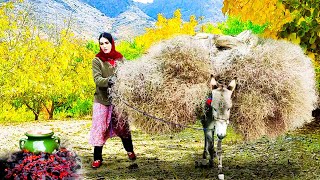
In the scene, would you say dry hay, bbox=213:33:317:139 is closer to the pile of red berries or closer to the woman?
the woman

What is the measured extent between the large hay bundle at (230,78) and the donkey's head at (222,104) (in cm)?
22

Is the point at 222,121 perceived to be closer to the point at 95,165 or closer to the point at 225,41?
the point at 225,41

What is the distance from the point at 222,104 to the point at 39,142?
7.14ft

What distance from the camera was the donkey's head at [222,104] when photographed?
5.02m

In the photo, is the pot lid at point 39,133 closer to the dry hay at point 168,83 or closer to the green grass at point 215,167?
the dry hay at point 168,83

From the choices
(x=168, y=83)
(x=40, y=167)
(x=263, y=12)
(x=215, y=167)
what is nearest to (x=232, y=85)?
(x=168, y=83)

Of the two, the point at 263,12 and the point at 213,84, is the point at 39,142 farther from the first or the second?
the point at 263,12

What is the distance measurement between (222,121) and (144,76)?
1.01 meters

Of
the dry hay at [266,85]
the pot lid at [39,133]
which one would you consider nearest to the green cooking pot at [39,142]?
the pot lid at [39,133]

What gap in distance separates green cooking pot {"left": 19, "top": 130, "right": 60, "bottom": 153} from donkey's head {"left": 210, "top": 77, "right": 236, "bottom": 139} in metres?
2.02

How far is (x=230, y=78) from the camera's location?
5.27 meters

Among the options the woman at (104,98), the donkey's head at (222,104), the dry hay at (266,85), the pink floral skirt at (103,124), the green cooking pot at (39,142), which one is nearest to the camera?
the green cooking pot at (39,142)

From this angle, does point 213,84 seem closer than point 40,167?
No

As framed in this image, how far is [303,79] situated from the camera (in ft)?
17.5
